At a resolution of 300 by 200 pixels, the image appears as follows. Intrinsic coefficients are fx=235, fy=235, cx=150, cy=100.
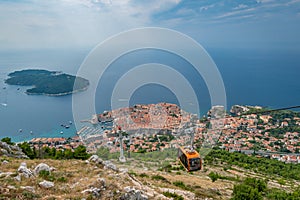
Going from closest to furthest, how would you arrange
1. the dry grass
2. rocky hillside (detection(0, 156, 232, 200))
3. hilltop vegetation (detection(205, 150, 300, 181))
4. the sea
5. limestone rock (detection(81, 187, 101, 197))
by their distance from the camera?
the dry grass < rocky hillside (detection(0, 156, 232, 200)) < limestone rock (detection(81, 187, 101, 197)) < hilltop vegetation (detection(205, 150, 300, 181)) < the sea

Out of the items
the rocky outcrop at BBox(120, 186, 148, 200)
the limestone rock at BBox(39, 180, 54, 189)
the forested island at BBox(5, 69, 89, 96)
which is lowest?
the rocky outcrop at BBox(120, 186, 148, 200)

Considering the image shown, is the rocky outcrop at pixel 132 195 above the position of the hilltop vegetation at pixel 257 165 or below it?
above

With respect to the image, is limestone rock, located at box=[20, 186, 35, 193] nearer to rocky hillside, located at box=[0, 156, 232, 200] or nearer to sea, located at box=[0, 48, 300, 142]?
rocky hillside, located at box=[0, 156, 232, 200]

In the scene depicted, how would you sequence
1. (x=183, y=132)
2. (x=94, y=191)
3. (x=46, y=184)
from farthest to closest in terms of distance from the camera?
(x=183, y=132) < (x=46, y=184) < (x=94, y=191)

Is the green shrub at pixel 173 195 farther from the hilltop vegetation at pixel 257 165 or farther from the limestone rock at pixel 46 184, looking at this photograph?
the hilltop vegetation at pixel 257 165

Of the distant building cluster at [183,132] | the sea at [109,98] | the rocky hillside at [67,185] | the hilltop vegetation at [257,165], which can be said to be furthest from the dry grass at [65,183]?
the hilltop vegetation at [257,165]

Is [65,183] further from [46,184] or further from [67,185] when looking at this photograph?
[46,184]

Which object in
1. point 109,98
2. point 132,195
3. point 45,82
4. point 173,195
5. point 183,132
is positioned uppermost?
point 45,82

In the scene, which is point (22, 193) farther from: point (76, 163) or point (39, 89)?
point (39, 89)

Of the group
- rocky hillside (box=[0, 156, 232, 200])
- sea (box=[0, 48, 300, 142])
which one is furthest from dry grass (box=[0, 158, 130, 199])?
sea (box=[0, 48, 300, 142])

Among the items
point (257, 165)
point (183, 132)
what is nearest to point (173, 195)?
point (257, 165)

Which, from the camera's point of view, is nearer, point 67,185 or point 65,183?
point 67,185
